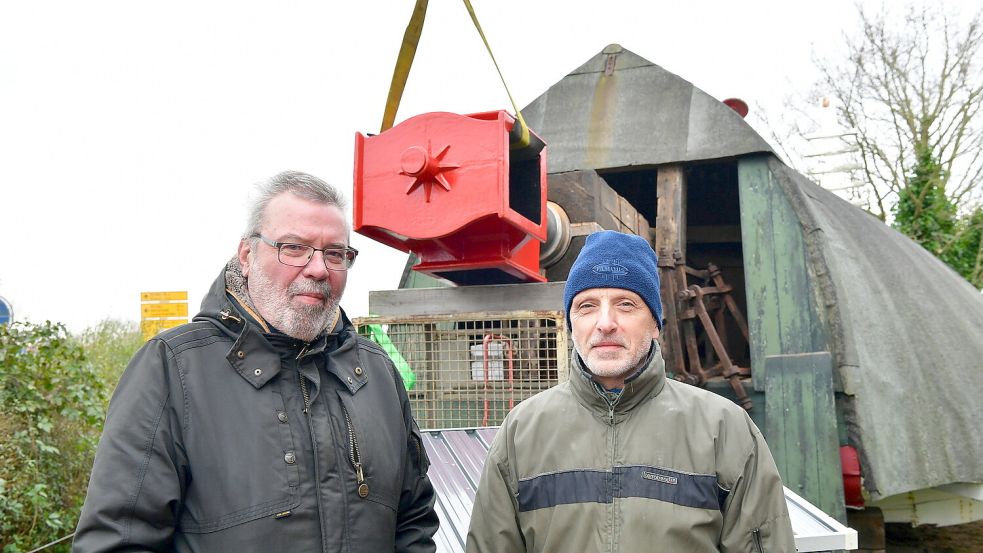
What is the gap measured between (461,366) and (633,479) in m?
1.89

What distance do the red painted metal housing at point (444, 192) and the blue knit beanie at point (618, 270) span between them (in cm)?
104

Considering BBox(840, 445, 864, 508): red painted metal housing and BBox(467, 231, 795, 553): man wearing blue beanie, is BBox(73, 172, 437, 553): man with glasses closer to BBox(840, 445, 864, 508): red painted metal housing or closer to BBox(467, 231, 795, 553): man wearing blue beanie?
BBox(467, 231, 795, 553): man wearing blue beanie

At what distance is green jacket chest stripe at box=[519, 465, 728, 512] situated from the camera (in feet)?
6.05

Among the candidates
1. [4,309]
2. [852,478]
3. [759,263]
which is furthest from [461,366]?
[4,309]

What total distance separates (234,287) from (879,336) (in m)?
4.32

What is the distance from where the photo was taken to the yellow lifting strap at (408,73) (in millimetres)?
3314

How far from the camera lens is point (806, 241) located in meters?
5.00

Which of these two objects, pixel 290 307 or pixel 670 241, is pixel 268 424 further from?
pixel 670 241

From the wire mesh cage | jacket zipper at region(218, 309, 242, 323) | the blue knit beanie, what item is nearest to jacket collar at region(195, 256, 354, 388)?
jacket zipper at region(218, 309, 242, 323)

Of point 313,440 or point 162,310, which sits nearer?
point 313,440

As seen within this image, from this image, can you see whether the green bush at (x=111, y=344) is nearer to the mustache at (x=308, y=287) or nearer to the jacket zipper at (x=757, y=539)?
the mustache at (x=308, y=287)

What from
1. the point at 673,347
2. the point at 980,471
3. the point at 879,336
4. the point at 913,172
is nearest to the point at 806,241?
the point at 879,336

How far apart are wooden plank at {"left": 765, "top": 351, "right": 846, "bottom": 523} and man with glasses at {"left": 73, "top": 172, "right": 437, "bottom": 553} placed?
3.16 metres

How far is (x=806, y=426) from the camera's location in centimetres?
455
